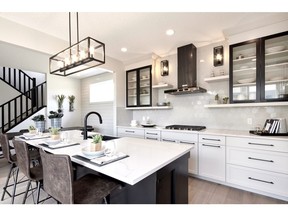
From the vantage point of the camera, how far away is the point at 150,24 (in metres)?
2.47

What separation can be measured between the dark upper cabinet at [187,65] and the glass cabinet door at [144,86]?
853mm

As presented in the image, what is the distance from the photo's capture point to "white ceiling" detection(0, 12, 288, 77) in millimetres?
2217

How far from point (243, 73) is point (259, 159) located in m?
1.40

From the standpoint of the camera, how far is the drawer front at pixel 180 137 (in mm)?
2771

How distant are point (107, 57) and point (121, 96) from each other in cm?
104

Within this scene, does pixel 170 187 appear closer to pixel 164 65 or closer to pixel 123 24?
pixel 123 24

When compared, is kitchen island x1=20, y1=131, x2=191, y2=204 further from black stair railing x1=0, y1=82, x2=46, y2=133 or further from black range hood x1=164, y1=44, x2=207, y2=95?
black stair railing x1=0, y1=82, x2=46, y2=133

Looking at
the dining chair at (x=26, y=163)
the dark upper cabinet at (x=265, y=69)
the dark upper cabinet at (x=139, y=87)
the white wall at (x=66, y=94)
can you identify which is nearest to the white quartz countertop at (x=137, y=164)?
the dining chair at (x=26, y=163)

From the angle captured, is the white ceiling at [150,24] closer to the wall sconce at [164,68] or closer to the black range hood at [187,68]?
the black range hood at [187,68]

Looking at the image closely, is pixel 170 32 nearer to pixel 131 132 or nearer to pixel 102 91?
pixel 131 132

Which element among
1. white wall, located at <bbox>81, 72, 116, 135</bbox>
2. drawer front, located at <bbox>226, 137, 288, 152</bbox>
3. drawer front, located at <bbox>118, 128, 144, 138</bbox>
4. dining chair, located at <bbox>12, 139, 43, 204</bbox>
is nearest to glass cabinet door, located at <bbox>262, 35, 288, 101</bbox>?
drawer front, located at <bbox>226, 137, 288, 152</bbox>

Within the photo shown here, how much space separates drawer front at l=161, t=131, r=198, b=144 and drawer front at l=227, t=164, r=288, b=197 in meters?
0.66

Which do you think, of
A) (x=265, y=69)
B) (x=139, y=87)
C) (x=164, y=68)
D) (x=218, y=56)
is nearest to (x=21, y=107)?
(x=139, y=87)

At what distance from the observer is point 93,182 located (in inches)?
51.7
